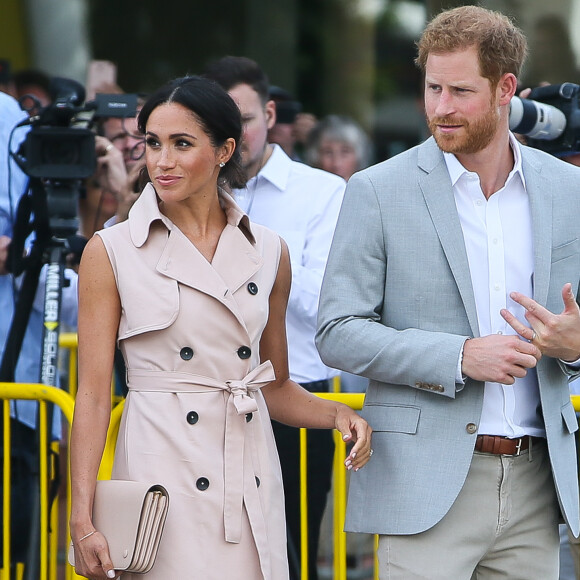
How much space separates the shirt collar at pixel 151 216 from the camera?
3100mm

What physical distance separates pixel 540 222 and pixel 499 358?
459 millimetres

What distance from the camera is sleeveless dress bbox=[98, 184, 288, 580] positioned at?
2979mm

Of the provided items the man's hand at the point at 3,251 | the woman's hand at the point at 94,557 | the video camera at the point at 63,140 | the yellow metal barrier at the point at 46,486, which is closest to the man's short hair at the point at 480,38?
the yellow metal barrier at the point at 46,486

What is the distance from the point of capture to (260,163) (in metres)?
4.85

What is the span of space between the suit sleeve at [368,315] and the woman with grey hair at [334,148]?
447cm

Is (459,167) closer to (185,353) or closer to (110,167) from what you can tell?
(185,353)

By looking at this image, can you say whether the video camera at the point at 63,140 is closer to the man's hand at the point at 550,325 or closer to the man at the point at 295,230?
the man at the point at 295,230

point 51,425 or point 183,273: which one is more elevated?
point 183,273

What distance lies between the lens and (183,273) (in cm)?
307

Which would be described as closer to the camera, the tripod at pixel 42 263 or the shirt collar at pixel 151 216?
the shirt collar at pixel 151 216

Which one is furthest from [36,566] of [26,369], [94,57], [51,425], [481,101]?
[94,57]

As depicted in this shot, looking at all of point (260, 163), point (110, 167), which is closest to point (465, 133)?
point (260, 163)

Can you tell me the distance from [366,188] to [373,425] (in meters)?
0.62

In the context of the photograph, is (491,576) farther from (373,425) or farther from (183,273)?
(183,273)
